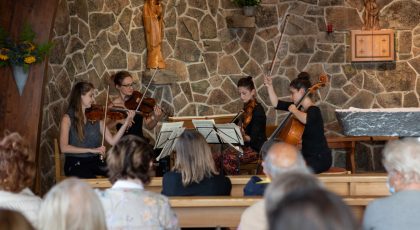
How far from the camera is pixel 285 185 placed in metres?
2.38

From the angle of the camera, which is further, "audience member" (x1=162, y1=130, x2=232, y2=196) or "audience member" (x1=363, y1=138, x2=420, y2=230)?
"audience member" (x1=162, y1=130, x2=232, y2=196)

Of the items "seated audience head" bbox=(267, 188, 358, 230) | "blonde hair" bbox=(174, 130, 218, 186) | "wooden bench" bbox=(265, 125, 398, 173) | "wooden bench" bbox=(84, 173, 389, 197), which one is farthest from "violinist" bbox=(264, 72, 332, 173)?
"seated audience head" bbox=(267, 188, 358, 230)

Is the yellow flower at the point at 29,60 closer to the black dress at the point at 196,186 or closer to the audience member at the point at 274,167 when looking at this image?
the black dress at the point at 196,186

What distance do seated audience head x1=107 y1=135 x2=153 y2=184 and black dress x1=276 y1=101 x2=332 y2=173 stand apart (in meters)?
2.85

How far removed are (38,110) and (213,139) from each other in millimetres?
1485

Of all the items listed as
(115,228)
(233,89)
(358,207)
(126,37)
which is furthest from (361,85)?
(115,228)

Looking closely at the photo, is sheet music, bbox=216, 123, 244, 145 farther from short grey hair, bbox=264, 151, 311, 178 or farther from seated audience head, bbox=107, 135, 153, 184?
short grey hair, bbox=264, 151, 311, 178

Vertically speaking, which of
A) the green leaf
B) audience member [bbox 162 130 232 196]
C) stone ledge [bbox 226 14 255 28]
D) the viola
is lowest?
audience member [bbox 162 130 232 196]

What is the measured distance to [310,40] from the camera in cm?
992

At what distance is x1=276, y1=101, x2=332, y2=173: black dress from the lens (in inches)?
263

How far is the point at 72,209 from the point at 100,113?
181 inches

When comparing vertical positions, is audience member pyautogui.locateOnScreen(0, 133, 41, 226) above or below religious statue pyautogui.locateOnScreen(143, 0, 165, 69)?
below

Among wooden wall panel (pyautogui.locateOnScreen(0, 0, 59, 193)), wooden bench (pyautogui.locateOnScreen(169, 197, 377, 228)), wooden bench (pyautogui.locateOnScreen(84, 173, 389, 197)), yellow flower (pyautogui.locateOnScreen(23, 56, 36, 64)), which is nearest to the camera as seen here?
wooden bench (pyautogui.locateOnScreen(169, 197, 377, 228))

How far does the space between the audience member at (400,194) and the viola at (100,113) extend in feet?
12.8
